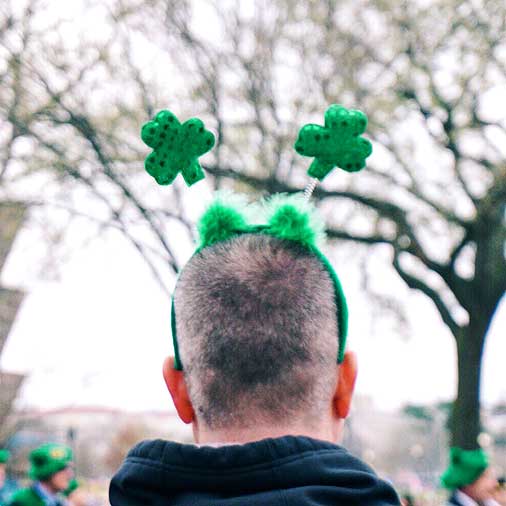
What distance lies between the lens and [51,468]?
7.33 metres

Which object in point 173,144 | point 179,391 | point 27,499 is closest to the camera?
point 179,391

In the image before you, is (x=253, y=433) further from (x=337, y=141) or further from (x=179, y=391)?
(x=337, y=141)

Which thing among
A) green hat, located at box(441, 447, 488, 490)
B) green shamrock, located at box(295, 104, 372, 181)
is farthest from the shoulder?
green shamrock, located at box(295, 104, 372, 181)

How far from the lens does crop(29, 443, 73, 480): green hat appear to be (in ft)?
24.0

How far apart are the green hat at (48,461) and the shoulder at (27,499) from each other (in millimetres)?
274

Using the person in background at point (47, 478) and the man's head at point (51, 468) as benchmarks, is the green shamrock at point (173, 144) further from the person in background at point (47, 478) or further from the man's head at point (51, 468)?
the man's head at point (51, 468)

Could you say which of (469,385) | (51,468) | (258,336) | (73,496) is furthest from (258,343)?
(73,496)

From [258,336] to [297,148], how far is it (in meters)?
0.63

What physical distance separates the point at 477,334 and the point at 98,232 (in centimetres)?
518

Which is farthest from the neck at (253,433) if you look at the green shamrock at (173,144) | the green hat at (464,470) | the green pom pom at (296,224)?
the green hat at (464,470)

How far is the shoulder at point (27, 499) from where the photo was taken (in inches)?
271

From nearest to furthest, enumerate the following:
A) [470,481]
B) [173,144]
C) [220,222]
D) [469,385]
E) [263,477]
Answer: [263,477] → [220,222] → [173,144] → [470,481] → [469,385]

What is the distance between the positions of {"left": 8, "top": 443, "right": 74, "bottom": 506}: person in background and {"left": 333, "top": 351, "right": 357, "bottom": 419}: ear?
6.15 metres

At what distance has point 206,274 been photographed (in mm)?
1485
